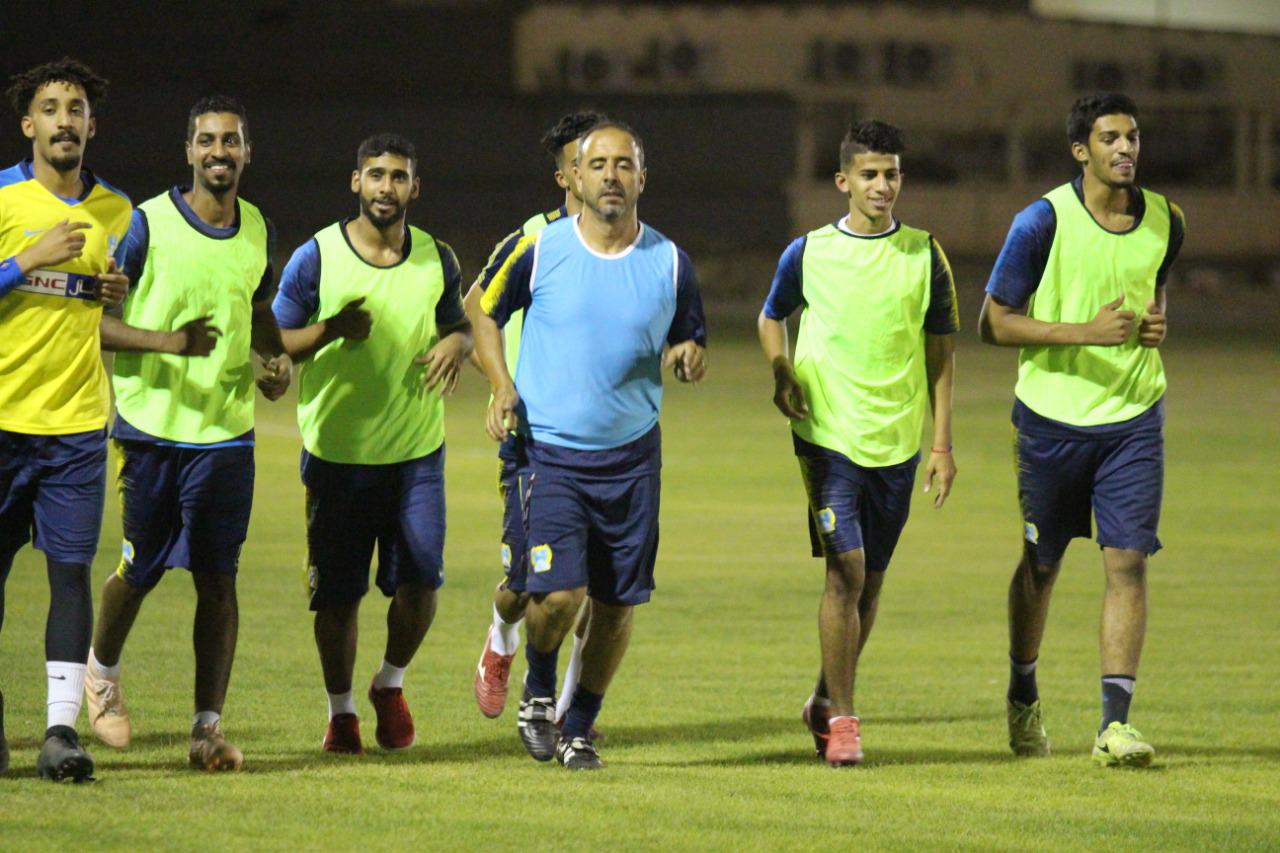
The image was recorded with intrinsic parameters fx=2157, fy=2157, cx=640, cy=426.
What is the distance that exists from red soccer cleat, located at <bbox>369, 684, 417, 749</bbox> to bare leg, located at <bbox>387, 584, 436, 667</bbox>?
12 cm

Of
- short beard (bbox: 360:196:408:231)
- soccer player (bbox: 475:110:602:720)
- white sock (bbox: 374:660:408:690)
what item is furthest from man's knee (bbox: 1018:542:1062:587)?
short beard (bbox: 360:196:408:231)

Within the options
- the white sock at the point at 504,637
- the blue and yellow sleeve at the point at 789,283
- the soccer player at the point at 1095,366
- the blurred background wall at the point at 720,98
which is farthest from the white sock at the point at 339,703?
the blurred background wall at the point at 720,98

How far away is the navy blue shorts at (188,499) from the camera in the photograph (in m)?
7.39

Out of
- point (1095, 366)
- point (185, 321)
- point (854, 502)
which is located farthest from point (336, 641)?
point (1095, 366)

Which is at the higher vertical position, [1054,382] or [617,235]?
[617,235]

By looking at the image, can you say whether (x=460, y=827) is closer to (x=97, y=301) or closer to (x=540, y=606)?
(x=540, y=606)

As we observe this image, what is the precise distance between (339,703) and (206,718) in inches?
25.8

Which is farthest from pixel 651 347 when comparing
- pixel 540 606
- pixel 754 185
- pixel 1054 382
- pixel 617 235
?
pixel 754 185

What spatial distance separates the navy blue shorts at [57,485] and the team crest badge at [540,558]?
1444mm

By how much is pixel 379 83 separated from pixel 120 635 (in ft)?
145

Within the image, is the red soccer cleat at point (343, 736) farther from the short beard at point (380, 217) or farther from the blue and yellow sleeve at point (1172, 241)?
the blue and yellow sleeve at point (1172, 241)

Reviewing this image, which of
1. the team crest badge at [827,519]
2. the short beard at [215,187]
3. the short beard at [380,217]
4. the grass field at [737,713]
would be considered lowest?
the grass field at [737,713]

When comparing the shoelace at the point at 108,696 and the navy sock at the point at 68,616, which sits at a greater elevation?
the navy sock at the point at 68,616

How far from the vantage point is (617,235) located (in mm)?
7383
